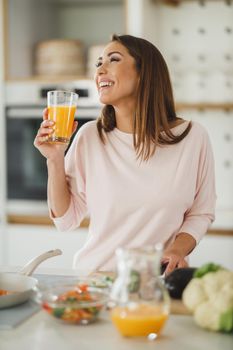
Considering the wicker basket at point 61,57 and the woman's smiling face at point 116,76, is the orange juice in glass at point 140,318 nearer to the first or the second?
the woman's smiling face at point 116,76

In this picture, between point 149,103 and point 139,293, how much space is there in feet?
3.27

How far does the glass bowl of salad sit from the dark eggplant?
0.17 m

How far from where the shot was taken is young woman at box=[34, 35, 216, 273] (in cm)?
190

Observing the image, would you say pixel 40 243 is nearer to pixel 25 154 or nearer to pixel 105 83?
pixel 25 154

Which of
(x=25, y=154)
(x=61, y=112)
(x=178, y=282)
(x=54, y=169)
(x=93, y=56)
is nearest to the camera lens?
(x=178, y=282)

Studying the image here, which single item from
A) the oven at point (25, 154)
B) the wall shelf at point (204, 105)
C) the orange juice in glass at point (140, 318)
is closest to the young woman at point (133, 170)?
the orange juice in glass at point (140, 318)

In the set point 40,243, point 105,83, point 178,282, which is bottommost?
point 40,243

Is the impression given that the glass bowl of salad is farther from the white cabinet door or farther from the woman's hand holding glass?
the white cabinet door

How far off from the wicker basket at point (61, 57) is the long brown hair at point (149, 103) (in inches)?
57.1

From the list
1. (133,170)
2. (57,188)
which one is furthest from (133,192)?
(57,188)

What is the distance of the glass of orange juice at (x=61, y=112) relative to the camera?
1716 mm

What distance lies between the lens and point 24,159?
3506mm

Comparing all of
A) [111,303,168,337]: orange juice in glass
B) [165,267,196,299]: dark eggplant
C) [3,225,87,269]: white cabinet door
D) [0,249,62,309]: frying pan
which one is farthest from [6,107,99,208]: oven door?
[111,303,168,337]: orange juice in glass

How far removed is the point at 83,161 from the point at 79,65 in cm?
158
